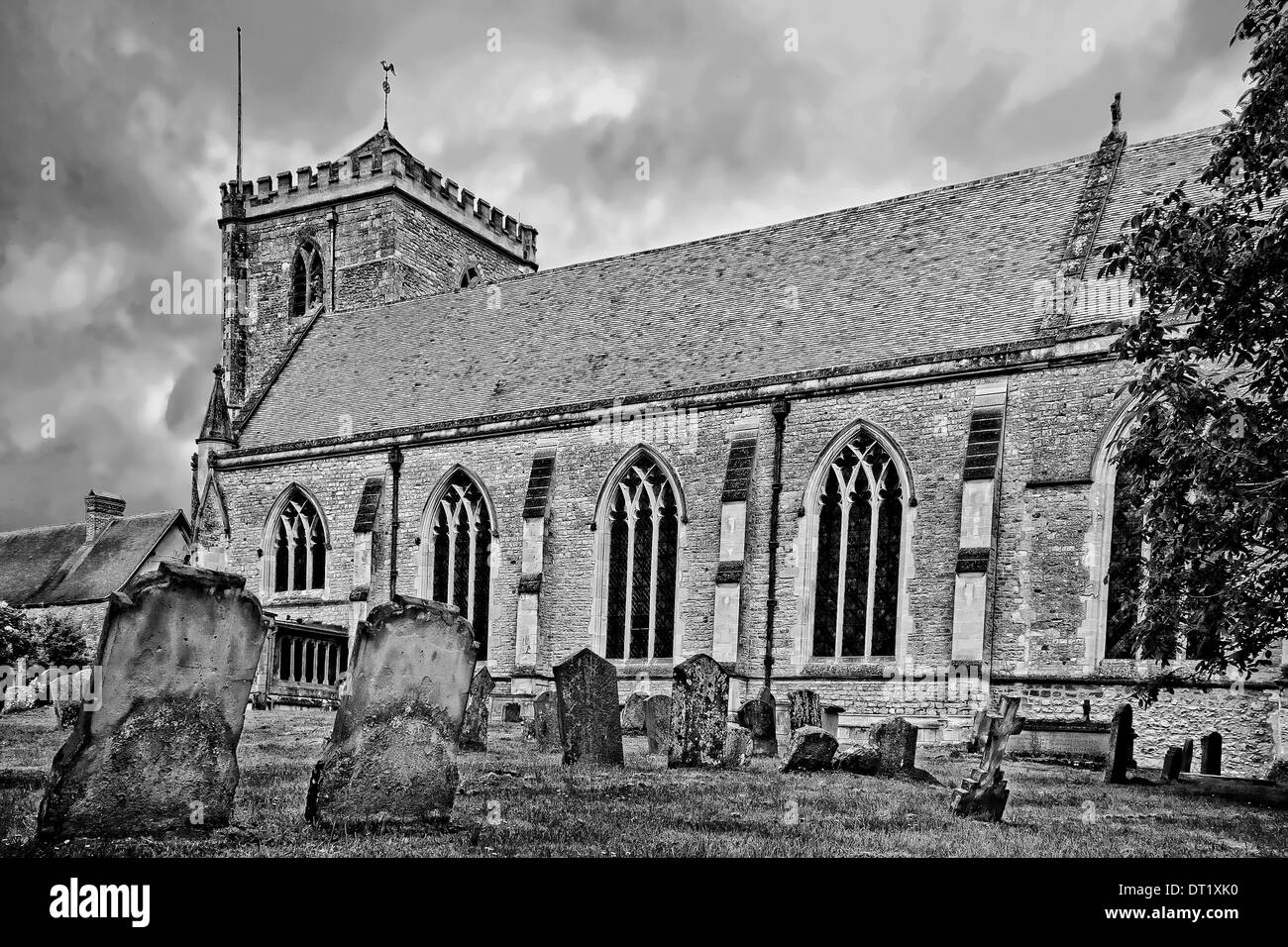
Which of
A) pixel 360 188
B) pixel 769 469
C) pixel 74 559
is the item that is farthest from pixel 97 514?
pixel 769 469

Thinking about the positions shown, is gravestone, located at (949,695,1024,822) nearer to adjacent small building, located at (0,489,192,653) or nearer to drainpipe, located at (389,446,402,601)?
drainpipe, located at (389,446,402,601)

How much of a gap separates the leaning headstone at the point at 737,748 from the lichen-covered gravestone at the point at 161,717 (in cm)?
684

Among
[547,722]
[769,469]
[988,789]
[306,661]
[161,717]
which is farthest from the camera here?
[306,661]

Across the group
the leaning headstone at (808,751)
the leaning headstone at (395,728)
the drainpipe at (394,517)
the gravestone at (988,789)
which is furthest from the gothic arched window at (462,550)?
the leaning headstone at (395,728)

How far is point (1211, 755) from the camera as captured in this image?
17.2 m

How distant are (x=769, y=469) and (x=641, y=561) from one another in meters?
3.14

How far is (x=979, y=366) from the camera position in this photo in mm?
21109

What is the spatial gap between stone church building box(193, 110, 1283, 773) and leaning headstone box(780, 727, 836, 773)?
12.5 ft

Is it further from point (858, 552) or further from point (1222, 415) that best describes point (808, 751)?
point (858, 552)

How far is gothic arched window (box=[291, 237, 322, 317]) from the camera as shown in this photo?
119ft

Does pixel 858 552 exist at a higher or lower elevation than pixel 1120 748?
higher

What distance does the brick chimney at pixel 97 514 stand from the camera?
4103cm

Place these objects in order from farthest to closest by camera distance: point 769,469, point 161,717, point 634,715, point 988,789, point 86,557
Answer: point 86,557 < point 769,469 < point 634,715 < point 988,789 < point 161,717
